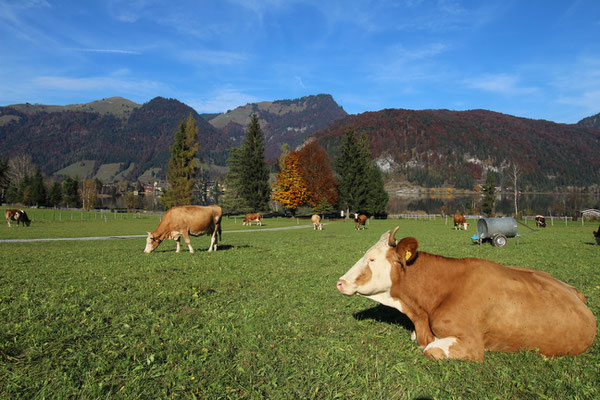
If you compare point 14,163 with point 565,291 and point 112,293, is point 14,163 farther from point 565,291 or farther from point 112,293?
point 565,291

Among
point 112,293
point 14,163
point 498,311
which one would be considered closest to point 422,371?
point 498,311

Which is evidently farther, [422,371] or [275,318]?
[275,318]

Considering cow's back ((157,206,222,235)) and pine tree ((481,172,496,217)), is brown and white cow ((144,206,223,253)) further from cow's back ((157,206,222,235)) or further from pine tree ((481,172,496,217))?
pine tree ((481,172,496,217))

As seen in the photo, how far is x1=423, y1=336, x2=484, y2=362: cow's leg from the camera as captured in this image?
4.38m

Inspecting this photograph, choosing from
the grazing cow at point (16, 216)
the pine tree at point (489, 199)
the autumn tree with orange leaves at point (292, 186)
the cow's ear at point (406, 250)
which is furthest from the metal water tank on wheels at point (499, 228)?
the pine tree at point (489, 199)

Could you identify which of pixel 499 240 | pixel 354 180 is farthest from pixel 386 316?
pixel 354 180

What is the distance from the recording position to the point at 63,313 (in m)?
6.50

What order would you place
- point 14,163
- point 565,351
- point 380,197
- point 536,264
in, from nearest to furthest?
point 565,351 → point 536,264 → point 380,197 → point 14,163

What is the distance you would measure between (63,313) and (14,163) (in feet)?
476

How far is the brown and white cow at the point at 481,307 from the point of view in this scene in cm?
450

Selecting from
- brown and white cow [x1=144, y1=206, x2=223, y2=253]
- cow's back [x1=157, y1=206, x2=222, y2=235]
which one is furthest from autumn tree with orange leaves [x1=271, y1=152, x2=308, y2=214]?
brown and white cow [x1=144, y1=206, x2=223, y2=253]

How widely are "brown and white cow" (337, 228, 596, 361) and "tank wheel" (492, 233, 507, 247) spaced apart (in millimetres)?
16070

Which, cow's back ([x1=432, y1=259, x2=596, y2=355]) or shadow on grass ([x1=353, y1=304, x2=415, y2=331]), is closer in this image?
cow's back ([x1=432, y1=259, x2=596, y2=355])

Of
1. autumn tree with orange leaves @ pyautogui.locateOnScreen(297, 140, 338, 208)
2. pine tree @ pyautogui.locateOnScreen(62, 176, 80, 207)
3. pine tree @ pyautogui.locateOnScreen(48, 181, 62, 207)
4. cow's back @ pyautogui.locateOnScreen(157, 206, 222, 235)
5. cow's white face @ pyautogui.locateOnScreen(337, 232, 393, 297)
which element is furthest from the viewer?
pine tree @ pyautogui.locateOnScreen(62, 176, 80, 207)
